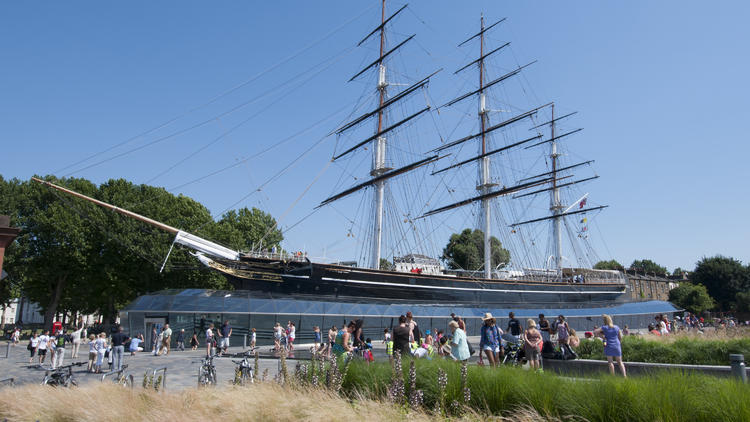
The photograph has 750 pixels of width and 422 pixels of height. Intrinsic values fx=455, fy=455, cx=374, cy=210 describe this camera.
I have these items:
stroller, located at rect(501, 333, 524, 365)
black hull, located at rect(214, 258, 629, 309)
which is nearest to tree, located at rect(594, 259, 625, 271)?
black hull, located at rect(214, 258, 629, 309)

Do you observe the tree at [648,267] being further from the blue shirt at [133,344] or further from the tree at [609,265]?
the blue shirt at [133,344]

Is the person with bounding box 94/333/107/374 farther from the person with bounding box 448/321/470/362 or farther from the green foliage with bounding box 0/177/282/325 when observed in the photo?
the green foliage with bounding box 0/177/282/325

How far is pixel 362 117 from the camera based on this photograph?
129 ft

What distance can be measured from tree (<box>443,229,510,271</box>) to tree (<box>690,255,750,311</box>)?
32730 millimetres

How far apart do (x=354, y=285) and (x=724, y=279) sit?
70.3 metres

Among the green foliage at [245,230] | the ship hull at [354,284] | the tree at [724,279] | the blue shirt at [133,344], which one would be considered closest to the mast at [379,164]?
the ship hull at [354,284]

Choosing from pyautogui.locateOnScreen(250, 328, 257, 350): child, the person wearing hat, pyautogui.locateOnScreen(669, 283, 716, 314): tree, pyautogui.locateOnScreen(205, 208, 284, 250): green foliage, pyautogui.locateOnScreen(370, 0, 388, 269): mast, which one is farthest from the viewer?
pyautogui.locateOnScreen(669, 283, 716, 314): tree

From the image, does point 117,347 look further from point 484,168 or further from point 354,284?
point 484,168

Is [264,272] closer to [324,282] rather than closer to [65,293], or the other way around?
[324,282]

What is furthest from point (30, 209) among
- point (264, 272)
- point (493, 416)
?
point (493, 416)

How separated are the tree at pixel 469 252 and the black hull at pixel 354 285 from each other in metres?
29.2

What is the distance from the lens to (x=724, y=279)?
236 ft

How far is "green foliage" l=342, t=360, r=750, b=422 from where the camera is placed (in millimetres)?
5102

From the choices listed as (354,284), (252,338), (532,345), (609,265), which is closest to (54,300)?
(252,338)
